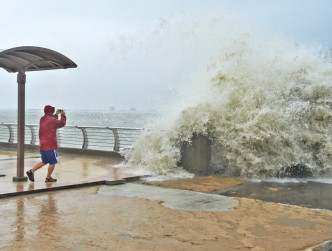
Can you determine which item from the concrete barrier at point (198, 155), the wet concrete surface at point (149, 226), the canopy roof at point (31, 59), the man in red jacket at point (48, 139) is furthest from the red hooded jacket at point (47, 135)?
the concrete barrier at point (198, 155)

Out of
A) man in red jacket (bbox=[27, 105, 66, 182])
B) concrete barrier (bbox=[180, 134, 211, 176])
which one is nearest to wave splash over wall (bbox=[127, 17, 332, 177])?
concrete barrier (bbox=[180, 134, 211, 176])

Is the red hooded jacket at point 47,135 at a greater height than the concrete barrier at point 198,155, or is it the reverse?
the red hooded jacket at point 47,135

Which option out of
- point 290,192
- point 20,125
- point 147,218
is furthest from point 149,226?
point 20,125

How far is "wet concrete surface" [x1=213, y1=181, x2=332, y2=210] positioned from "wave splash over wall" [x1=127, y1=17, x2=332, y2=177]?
1.06 meters

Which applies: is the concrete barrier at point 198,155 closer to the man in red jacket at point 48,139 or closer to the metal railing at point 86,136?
the metal railing at point 86,136

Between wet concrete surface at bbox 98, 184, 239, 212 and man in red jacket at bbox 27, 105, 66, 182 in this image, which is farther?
man in red jacket at bbox 27, 105, 66, 182

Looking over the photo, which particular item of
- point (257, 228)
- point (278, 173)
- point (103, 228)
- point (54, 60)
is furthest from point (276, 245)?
point (54, 60)

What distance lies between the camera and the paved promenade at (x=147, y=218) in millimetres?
4582

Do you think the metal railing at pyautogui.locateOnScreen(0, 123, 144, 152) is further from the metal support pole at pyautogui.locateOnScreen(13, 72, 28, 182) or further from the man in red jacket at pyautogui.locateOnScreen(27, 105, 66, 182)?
the metal support pole at pyautogui.locateOnScreen(13, 72, 28, 182)

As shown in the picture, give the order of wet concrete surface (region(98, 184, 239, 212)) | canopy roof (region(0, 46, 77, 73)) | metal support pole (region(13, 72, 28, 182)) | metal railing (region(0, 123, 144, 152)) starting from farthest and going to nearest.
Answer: metal railing (region(0, 123, 144, 152))
metal support pole (region(13, 72, 28, 182))
canopy roof (region(0, 46, 77, 73))
wet concrete surface (region(98, 184, 239, 212))

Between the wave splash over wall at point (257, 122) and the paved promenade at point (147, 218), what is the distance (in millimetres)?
1386

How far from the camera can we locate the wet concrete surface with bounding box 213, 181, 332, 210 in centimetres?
698

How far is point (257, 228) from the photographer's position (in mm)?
5211

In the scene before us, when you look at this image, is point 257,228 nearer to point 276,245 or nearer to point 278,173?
point 276,245
